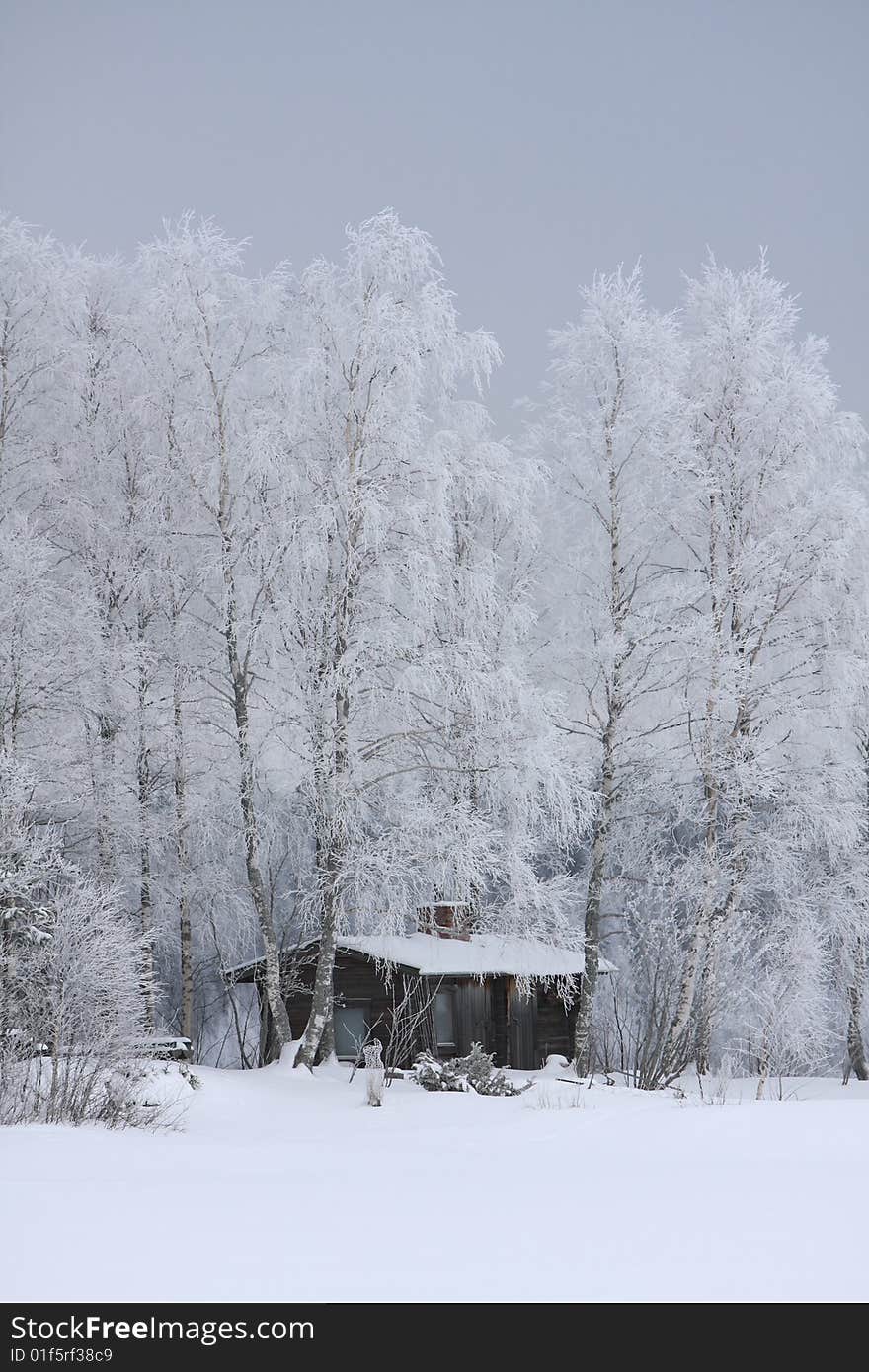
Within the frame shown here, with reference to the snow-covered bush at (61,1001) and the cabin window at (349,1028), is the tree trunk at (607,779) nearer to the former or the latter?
the cabin window at (349,1028)

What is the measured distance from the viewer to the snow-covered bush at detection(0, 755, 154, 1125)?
8.55 meters

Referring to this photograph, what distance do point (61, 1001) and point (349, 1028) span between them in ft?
38.4

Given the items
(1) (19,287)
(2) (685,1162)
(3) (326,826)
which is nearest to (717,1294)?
(2) (685,1162)

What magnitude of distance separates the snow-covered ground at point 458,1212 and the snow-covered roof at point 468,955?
6145 millimetres

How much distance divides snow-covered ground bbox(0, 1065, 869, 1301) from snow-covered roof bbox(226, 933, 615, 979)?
6.14 meters

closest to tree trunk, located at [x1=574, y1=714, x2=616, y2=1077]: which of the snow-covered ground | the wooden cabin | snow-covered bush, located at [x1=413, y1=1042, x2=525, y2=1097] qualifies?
the wooden cabin

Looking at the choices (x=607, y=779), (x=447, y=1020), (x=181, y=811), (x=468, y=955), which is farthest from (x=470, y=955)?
(x=181, y=811)

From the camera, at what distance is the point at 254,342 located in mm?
16031

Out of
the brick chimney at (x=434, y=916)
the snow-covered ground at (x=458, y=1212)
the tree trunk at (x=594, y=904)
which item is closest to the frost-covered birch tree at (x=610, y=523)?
the tree trunk at (x=594, y=904)

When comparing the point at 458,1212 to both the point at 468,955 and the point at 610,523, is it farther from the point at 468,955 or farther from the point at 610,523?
the point at 468,955

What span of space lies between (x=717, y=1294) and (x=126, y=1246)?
2.16 metres

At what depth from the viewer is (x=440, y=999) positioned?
21.1 metres

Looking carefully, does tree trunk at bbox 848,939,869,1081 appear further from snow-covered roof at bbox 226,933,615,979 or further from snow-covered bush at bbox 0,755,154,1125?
snow-covered bush at bbox 0,755,154,1125

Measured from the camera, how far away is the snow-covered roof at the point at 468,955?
15.3 meters
